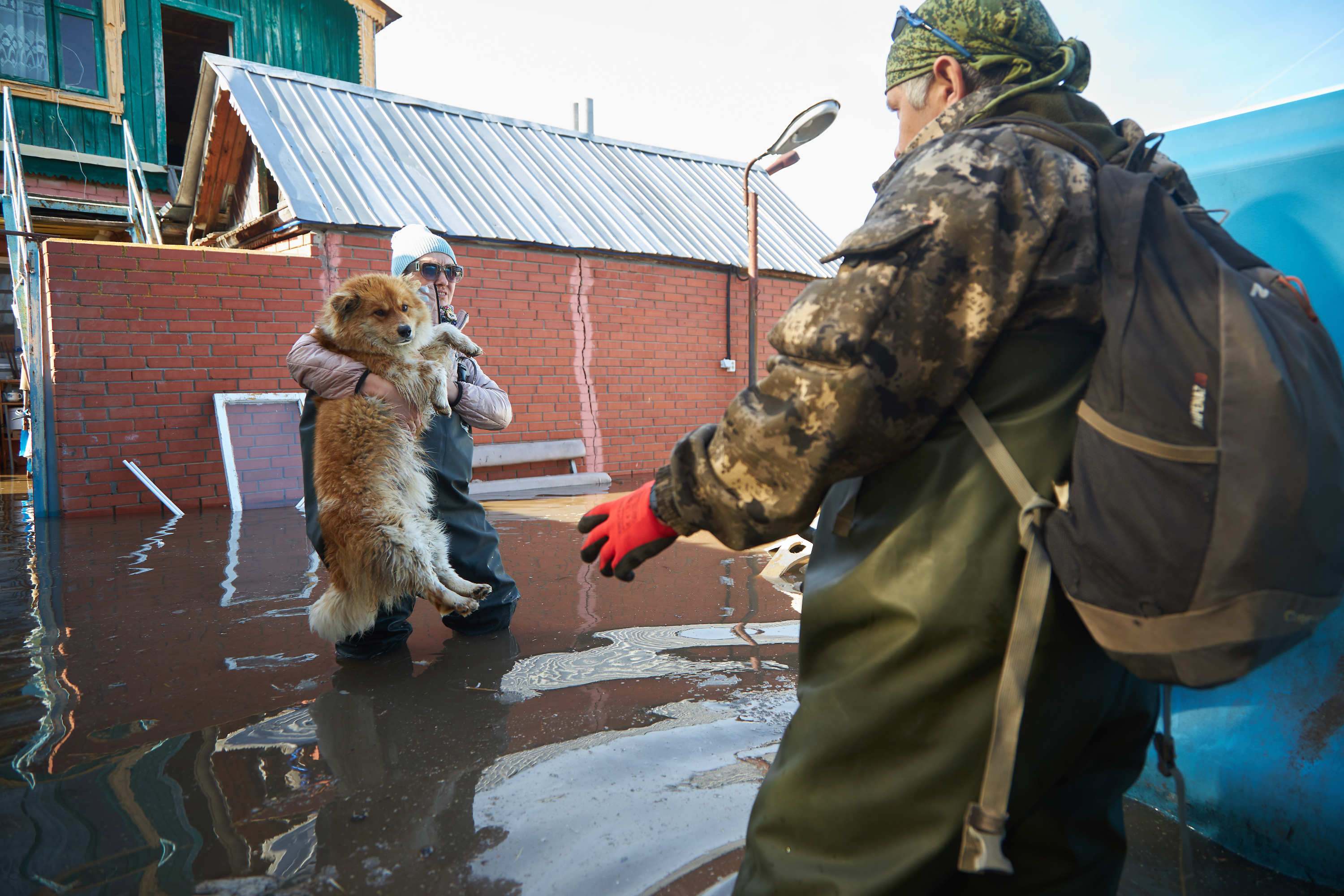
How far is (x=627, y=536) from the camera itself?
4.75ft

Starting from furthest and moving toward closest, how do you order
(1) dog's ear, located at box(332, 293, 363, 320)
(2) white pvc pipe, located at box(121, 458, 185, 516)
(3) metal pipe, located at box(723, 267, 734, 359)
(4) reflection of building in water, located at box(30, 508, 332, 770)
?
(3) metal pipe, located at box(723, 267, 734, 359), (2) white pvc pipe, located at box(121, 458, 185, 516), (1) dog's ear, located at box(332, 293, 363, 320), (4) reflection of building in water, located at box(30, 508, 332, 770)

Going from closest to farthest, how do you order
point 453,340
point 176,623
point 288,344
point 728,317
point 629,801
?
point 629,801 → point 453,340 → point 176,623 → point 288,344 → point 728,317

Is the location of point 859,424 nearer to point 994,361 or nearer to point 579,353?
point 994,361

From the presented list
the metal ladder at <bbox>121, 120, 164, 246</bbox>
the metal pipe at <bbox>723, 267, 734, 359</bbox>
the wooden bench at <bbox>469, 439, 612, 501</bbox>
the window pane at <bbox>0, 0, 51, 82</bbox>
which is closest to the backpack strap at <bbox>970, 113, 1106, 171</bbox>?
the wooden bench at <bbox>469, 439, 612, 501</bbox>

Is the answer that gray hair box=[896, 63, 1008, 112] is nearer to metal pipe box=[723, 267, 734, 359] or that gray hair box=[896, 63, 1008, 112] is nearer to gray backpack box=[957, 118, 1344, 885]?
gray backpack box=[957, 118, 1344, 885]

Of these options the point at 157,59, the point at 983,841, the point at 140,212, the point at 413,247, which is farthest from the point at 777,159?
the point at 157,59

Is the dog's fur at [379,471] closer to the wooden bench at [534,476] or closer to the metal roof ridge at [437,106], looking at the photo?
the wooden bench at [534,476]

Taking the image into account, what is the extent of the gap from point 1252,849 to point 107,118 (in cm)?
1576

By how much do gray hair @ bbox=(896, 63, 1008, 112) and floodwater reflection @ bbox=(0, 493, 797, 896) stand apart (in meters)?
1.81

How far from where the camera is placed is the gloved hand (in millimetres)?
1425

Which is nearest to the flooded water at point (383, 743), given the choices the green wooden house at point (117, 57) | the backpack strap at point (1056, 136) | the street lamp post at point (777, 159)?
the backpack strap at point (1056, 136)

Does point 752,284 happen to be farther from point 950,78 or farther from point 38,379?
point 950,78

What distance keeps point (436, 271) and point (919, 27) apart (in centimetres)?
274

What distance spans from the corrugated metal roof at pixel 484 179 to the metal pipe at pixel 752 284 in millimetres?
767
